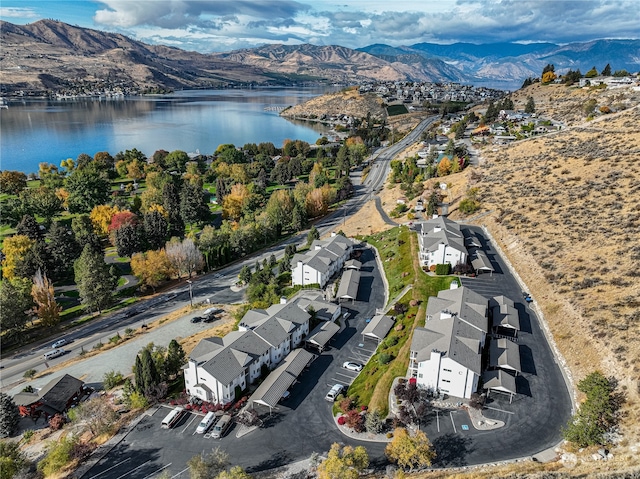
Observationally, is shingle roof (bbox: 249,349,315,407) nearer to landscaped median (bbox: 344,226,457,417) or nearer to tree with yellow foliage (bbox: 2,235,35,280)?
landscaped median (bbox: 344,226,457,417)

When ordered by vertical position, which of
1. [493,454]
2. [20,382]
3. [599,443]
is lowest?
[20,382]

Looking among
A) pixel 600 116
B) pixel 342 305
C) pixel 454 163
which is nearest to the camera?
pixel 342 305

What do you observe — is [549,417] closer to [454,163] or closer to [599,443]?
[599,443]

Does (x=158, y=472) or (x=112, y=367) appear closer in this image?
(x=158, y=472)

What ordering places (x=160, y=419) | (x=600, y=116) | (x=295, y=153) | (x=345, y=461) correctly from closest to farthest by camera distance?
(x=345, y=461), (x=160, y=419), (x=600, y=116), (x=295, y=153)

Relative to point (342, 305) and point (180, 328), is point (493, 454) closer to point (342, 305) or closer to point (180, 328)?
point (342, 305)

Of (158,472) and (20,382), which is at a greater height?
(158,472)

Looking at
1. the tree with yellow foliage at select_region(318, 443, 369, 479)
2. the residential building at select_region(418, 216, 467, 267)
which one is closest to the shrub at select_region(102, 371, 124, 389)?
the tree with yellow foliage at select_region(318, 443, 369, 479)

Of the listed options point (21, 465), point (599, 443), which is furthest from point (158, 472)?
point (599, 443)
